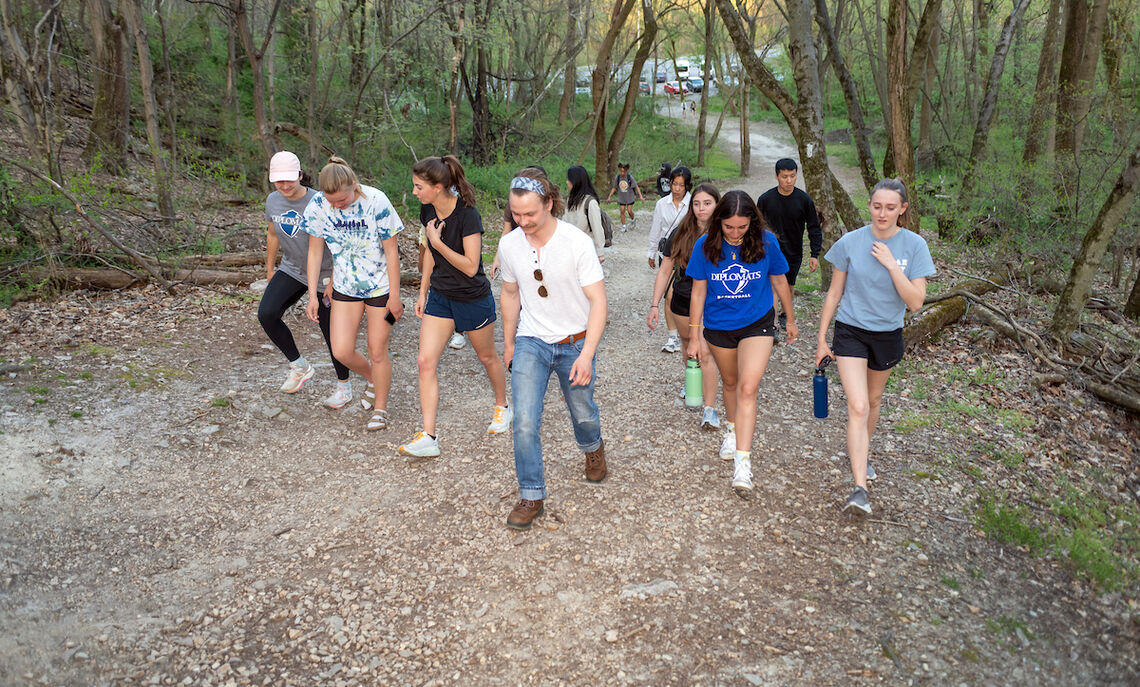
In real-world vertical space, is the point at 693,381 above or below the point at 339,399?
above

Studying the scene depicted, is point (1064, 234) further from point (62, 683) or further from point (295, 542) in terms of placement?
point (62, 683)

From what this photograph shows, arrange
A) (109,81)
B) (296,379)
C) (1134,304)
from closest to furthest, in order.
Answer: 1. (296,379)
2. (1134,304)
3. (109,81)

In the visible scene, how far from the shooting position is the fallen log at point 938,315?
7773 mm

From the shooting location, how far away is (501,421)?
5.79m

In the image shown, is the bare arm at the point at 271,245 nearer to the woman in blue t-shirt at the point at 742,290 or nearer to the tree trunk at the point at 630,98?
the woman in blue t-shirt at the point at 742,290

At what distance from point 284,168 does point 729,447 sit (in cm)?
386

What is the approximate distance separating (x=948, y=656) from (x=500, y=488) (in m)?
2.76

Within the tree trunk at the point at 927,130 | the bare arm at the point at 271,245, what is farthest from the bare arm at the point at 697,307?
the tree trunk at the point at 927,130

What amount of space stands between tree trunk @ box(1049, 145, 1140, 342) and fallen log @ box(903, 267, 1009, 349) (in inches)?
39.3

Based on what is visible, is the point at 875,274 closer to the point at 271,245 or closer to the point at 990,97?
the point at 271,245

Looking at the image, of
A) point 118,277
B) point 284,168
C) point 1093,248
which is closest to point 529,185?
point 284,168

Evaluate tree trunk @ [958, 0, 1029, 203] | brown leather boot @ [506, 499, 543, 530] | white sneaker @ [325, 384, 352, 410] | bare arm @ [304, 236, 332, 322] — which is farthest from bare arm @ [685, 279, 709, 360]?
tree trunk @ [958, 0, 1029, 203]

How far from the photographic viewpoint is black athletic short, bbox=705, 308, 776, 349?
15.1ft

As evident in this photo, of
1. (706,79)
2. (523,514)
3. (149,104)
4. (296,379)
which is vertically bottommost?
(523,514)
